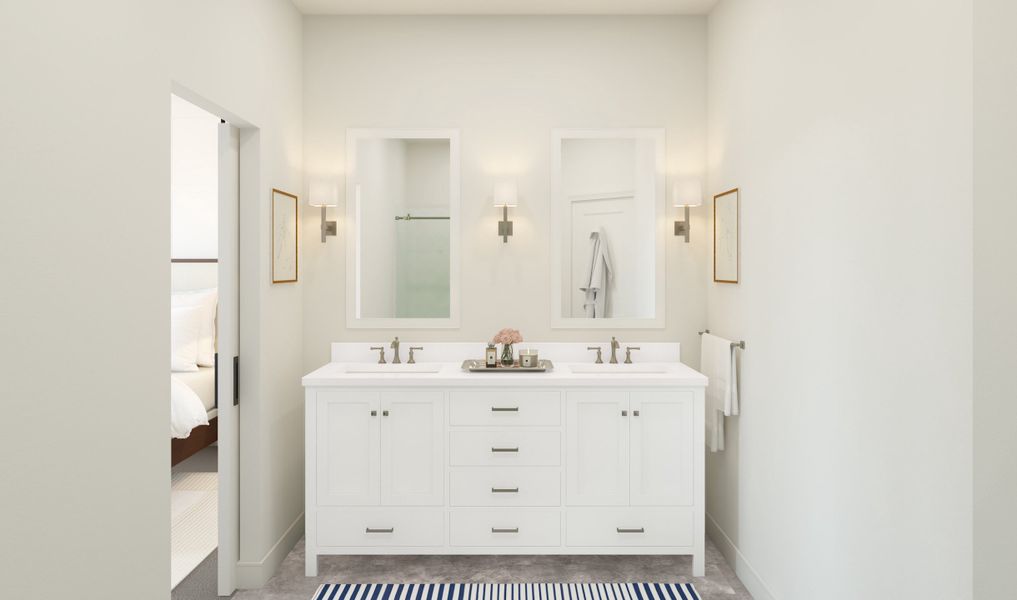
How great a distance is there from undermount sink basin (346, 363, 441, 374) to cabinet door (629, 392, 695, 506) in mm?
1089

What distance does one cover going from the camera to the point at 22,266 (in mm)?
1308

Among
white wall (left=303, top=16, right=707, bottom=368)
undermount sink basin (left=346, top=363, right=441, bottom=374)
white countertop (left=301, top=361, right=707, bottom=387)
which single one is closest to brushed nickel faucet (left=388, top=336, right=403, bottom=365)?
undermount sink basin (left=346, top=363, right=441, bottom=374)

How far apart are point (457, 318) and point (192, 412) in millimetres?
1744

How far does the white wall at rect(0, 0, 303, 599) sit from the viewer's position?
4.27ft

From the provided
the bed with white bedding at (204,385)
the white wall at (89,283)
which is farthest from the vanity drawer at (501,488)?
the bed with white bedding at (204,385)

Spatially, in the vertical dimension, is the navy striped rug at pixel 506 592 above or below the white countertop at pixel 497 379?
below

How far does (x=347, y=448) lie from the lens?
2.73m

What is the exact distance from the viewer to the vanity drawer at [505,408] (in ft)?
8.99

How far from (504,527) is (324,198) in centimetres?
195

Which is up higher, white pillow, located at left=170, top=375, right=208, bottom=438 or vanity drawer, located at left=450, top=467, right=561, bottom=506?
white pillow, located at left=170, top=375, right=208, bottom=438

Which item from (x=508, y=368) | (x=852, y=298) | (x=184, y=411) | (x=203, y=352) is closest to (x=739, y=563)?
(x=508, y=368)

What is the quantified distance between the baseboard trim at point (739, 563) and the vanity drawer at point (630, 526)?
248 millimetres

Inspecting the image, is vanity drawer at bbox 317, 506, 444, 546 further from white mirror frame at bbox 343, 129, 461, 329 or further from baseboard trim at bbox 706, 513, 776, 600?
baseboard trim at bbox 706, 513, 776, 600

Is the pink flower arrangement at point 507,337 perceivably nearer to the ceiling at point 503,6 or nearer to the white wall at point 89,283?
the white wall at point 89,283
